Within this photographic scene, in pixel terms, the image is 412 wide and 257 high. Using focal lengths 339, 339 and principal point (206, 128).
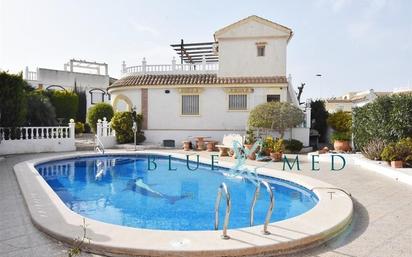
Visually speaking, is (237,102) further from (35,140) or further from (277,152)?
(35,140)

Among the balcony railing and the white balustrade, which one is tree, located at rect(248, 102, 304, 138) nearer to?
the balcony railing

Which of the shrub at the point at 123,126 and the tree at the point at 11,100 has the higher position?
the tree at the point at 11,100

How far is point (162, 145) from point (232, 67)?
702 cm

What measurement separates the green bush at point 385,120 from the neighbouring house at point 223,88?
263 inches

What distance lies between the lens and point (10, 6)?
13.7 m

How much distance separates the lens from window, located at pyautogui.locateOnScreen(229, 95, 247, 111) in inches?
878

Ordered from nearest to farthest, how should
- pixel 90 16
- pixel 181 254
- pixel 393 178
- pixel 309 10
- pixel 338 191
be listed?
pixel 181 254 < pixel 338 191 < pixel 393 178 < pixel 90 16 < pixel 309 10

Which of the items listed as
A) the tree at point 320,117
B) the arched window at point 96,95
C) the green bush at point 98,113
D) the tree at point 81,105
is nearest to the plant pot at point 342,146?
the tree at point 320,117

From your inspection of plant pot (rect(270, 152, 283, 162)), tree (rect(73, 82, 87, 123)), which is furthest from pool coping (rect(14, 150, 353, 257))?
tree (rect(73, 82, 87, 123))

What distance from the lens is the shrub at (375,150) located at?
13425mm

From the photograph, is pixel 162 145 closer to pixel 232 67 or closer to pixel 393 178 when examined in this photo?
pixel 232 67

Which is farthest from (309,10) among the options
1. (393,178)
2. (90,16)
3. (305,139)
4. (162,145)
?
(162,145)

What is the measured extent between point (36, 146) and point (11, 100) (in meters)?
2.85

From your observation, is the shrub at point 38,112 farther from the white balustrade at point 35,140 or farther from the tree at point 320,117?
the tree at point 320,117
